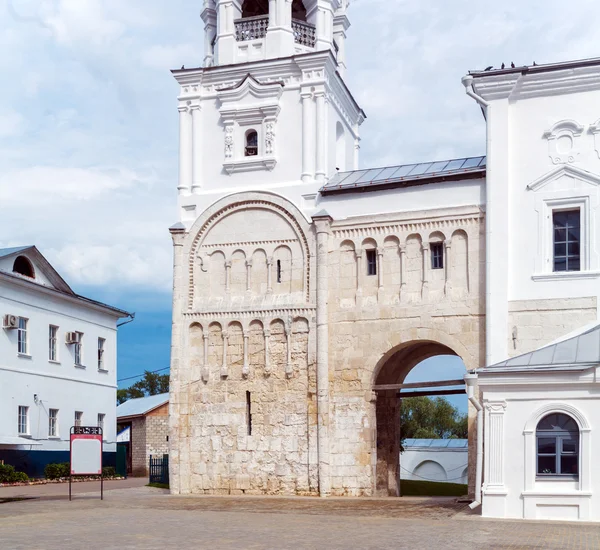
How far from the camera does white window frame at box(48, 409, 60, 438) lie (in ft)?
126

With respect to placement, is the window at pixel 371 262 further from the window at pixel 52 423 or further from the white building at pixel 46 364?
the window at pixel 52 423

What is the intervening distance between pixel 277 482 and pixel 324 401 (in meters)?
2.68

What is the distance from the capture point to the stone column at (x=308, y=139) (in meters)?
28.2

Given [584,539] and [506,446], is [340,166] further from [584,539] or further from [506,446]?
[584,539]

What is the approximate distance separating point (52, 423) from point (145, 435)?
769cm

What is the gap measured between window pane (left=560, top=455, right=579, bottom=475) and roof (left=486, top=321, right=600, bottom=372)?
69.4 inches

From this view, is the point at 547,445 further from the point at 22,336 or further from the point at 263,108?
the point at 22,336

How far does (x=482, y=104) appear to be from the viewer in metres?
25.9

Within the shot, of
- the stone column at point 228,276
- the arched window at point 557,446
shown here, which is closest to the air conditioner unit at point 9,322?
the stone column at point 228,276

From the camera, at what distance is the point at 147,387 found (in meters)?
83.7

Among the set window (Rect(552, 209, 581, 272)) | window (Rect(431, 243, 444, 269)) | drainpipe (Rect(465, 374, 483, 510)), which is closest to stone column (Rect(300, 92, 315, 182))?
window (Rect(431, 243, 444, 269))

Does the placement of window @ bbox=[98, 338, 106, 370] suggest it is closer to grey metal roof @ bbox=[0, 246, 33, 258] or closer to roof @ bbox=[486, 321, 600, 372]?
grey metal roof @ bbox=[0, 246, 33, 258]

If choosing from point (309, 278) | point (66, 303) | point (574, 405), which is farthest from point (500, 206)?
point (66, 303)

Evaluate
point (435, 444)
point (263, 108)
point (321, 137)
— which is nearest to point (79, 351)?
point (263, 108)
